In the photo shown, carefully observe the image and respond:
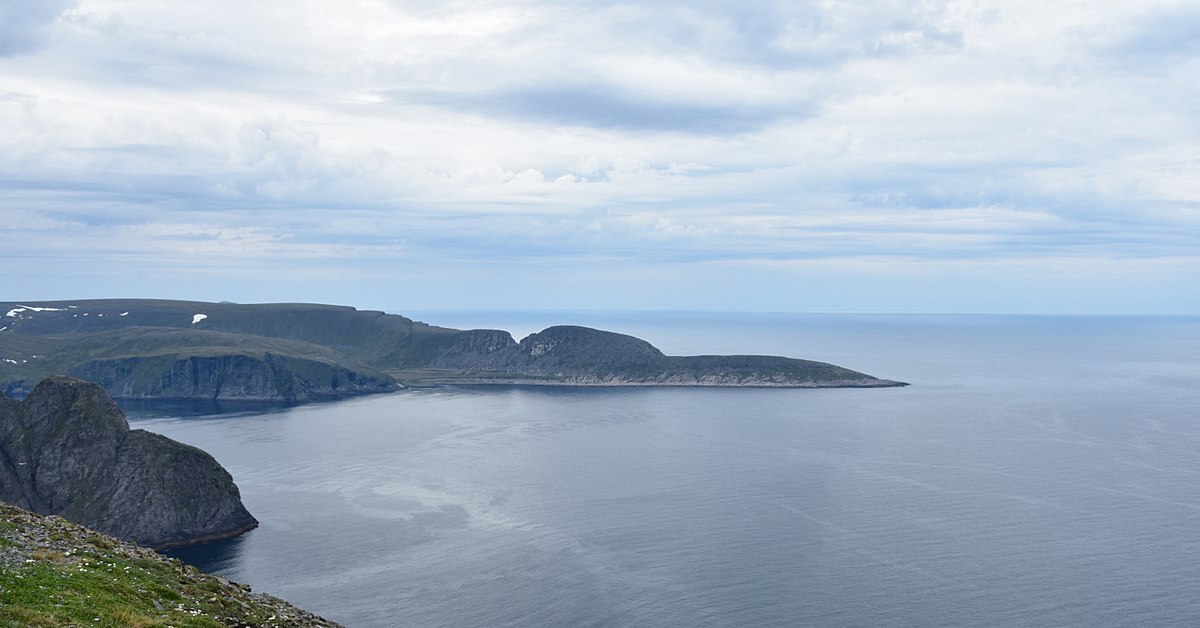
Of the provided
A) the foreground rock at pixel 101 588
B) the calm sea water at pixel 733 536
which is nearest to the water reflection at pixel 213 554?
the calm sea water at pixel 733 536

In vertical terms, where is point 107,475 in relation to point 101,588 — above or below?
below

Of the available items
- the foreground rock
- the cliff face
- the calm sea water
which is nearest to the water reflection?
the calm sea water

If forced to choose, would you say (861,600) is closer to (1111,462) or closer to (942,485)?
(942,485)

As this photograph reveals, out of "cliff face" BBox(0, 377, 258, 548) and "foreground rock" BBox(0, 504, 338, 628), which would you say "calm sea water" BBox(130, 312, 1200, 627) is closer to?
"cliff face" BBox(0, 377, 258, 548)

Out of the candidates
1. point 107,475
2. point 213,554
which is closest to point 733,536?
point 213,554

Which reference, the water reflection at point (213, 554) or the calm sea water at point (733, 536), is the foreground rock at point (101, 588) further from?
the water reflection at point (213, 554)

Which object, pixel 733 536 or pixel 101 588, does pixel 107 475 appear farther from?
pixel 101 588

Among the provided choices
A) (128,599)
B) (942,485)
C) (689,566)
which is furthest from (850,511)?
(128,599)
